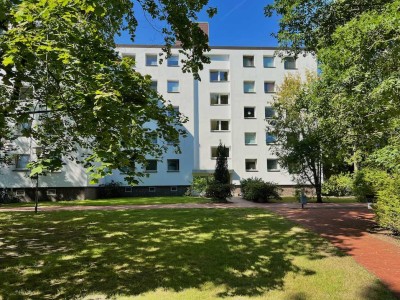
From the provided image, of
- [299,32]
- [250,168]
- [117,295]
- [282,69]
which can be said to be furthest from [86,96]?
[282,69]

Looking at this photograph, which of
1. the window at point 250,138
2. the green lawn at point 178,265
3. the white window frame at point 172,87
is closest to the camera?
the green lawn at point 178,265

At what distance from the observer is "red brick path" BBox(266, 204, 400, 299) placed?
21.7 ft

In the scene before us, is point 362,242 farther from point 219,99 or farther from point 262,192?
point 219,99

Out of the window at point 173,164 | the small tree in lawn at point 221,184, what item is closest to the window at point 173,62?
the window at point 173,164

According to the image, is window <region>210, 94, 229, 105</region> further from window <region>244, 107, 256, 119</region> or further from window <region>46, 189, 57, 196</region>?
window <region>46, 189, 57, 196</region>

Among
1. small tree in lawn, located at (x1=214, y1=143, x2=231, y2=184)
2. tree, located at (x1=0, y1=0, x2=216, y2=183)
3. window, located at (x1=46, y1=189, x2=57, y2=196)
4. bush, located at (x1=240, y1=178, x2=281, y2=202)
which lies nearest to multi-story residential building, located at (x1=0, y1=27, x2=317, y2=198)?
window, located at (x1=46, y1=189, x2=57, y2=196)

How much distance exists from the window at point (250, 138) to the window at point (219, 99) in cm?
396

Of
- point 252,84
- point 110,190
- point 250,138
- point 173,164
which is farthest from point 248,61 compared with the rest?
point 110,190

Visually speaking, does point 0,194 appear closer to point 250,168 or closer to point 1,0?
point 250,168

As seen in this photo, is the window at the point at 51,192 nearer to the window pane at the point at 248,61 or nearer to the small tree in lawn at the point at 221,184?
the small tree in lawn at the point at 221,184

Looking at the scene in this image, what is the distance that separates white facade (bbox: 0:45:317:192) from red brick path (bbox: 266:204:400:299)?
2035 cm

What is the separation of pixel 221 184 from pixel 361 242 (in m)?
14.1

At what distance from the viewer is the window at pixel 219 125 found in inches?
1391

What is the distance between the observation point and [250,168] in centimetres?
3491
